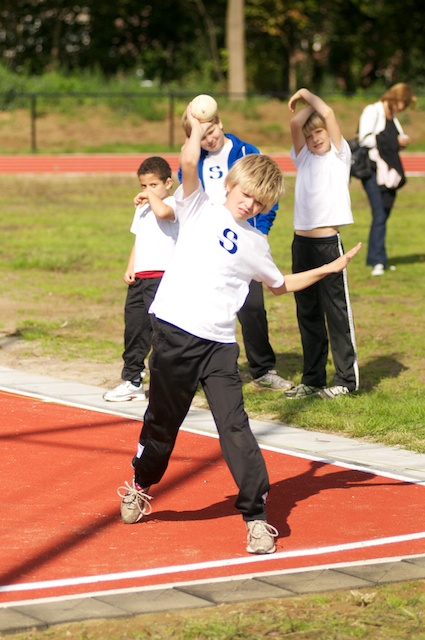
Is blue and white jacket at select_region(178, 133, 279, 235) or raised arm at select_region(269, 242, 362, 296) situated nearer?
raised arm at select_region(269, 242, 362, 296)

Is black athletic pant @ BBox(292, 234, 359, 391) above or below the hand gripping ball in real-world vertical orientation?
below

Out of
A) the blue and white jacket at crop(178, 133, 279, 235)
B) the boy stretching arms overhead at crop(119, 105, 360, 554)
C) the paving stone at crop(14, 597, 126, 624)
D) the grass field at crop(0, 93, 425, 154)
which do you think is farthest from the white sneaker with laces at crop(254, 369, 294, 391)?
the grass field at crop(0, 93, 425, 154)

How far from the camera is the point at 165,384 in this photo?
537 cm

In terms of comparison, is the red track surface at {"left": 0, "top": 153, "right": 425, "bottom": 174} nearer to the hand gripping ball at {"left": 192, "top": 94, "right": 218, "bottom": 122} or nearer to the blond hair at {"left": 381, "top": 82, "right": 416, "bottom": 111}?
the blond hair at {"left": 381, "top": 82, "right": 416, "bottom": 111}

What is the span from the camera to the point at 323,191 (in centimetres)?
841

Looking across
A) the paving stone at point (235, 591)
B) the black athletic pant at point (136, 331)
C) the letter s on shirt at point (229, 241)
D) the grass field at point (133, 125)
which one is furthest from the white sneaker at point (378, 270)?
the grass field at point (133, 125)

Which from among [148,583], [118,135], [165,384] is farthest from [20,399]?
[118,135]

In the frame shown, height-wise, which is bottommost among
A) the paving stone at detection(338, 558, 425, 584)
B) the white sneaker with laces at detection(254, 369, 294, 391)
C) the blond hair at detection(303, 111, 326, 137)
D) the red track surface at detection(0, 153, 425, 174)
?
the red track surface at detection(0, 153, 425, 174)

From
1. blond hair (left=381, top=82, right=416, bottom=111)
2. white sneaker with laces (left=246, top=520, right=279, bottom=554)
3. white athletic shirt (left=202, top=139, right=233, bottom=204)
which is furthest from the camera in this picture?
blond hair (left=381, top=82, right=416, bottom=111)

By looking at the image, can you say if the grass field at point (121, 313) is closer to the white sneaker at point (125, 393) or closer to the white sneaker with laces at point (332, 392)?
the white sneaker with laces at point (332, 392)

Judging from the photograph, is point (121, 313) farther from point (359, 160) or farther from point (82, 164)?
point (82, 164)

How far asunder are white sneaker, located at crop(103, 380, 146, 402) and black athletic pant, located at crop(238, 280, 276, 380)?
2.96ft

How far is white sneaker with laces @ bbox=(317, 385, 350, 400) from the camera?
845cm

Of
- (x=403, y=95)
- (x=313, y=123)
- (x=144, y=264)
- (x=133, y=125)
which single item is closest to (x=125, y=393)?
(x=144, y=264)
